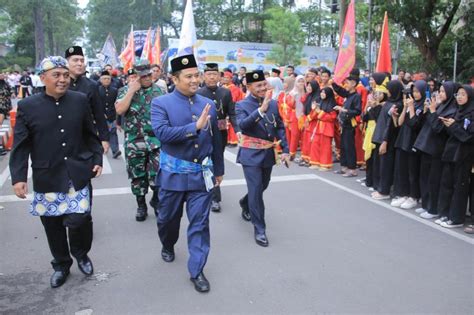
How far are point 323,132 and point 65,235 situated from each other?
5.92 metres

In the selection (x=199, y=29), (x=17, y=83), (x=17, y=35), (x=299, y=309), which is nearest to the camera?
(x=299, y=309)

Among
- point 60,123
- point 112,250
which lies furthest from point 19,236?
point 60,123

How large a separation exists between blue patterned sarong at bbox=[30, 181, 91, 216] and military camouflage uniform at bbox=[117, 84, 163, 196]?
184cm

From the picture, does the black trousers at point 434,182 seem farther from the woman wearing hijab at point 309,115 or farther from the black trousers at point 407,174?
the woman wearing hijab at point 309,115

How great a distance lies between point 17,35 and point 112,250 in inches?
2147

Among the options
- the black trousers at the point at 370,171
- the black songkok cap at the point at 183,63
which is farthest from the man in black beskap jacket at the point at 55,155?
the black trousers at the point at 370,171

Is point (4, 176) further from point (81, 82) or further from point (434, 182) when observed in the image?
point (434, 182)

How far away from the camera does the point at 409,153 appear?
6.52 metres

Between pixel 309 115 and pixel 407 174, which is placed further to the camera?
pixel 309 115

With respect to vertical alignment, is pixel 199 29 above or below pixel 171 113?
above

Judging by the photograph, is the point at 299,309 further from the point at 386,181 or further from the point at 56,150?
the point at 386,181

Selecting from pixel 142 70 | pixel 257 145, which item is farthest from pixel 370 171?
pixel 142 70

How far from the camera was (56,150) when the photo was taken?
378 cm

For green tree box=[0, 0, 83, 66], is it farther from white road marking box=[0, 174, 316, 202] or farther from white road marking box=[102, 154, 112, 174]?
white road marking box=[0, 174, 316, 202]
